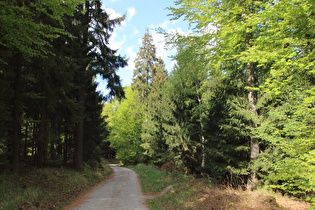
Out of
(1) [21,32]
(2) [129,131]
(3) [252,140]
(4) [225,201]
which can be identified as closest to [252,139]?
(3) [252,140]

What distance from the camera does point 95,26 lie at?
16031 millimetres

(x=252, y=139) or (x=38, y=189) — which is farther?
(x=252, y=139)

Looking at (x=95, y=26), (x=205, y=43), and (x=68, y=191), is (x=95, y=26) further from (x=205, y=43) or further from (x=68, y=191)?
(x=68, y=191)

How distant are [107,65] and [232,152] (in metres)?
11.1

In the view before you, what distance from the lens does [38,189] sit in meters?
8.55

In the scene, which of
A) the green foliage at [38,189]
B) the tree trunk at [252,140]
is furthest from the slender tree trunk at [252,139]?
the green foliage at [38,189]

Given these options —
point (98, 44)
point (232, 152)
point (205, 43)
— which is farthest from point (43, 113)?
point (232, 152)

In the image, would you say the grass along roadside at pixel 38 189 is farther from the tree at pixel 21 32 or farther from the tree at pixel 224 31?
the tree at pixel 224 31

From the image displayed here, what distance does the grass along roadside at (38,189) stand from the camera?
7012 mm

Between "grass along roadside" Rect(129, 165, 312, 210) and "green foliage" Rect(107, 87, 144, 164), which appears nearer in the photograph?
"grass along roadside" Rect(129, 165, 312, 210)

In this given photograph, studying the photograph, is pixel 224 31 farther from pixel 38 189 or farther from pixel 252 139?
pixel 38 189

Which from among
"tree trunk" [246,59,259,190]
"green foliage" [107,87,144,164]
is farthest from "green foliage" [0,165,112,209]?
"green foliage" [107,87,144,164]

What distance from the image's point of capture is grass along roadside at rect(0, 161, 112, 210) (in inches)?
276

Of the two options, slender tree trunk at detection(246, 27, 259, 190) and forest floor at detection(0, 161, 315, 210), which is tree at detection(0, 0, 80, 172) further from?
slender tree trunk at detection(246, 27, 259, 190)
